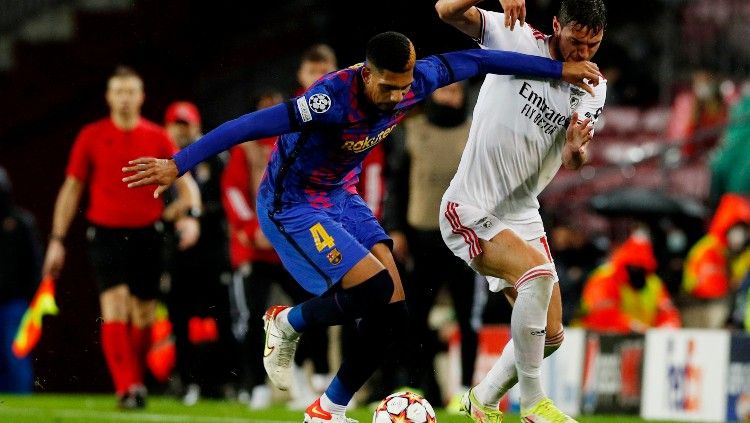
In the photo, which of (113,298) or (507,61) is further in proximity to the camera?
(113,298)

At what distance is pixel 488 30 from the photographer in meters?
9.09

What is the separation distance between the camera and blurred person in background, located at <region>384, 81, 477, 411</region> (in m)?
12.5

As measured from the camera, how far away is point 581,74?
883cm

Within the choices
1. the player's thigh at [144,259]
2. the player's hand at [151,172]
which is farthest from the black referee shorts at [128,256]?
the player's hand at [151,172]

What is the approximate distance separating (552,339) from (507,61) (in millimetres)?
1640

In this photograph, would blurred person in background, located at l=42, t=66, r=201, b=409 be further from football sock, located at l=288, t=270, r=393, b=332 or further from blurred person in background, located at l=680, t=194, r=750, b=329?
blurred person in background, located at l=680, t=194, r=750, b=329

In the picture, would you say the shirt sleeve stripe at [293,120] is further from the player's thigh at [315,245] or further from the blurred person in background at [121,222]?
the blurred person in background at [121,222]

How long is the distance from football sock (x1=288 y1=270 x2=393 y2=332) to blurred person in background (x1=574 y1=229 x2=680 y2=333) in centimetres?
651

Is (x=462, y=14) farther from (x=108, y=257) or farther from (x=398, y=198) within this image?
(x=108, y=257)

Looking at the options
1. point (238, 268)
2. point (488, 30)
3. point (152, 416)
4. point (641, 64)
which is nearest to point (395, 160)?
point (238, 268)

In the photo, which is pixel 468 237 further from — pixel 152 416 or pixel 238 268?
pixel 238 268

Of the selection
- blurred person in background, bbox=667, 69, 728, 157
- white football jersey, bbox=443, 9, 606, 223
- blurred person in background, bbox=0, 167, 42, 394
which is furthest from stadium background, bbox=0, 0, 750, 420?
white football jersey, bbox=443, 9, 606, 223

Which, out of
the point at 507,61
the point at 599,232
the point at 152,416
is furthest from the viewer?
the point at 599,232

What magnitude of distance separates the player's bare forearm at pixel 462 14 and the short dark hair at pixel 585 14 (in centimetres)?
50
